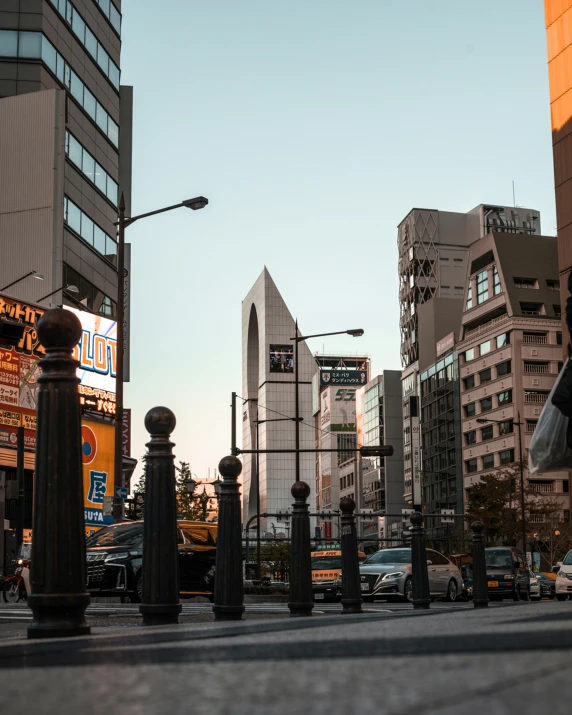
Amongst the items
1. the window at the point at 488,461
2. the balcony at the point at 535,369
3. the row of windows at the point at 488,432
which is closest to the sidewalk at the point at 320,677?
the row of windows at the point at 488,432

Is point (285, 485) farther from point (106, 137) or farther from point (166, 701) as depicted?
point (166, 701)

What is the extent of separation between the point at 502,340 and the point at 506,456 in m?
10.9

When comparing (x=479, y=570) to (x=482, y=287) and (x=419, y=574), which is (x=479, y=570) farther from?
(x=482, y=287)

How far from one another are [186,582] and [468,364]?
306 ft

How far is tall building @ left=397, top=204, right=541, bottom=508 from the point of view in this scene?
138 metres

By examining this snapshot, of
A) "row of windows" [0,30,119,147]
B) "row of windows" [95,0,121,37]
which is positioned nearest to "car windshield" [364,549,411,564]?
"row of windows" [0,30,119,147]

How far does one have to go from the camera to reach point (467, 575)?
37.3 metres

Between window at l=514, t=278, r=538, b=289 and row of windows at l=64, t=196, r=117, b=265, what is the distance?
53027 mm

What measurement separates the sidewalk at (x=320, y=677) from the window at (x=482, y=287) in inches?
4204

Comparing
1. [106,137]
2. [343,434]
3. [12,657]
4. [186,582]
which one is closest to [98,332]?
[106,137]

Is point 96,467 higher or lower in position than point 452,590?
higher

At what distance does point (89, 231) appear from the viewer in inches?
2232

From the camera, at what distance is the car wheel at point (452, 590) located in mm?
27781

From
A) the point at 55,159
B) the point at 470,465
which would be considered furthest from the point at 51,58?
the point at 470,465
